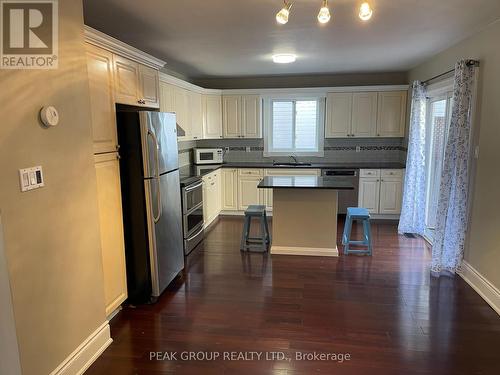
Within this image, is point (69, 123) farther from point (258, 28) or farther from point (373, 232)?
point (373, 232)

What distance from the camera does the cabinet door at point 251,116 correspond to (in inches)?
239

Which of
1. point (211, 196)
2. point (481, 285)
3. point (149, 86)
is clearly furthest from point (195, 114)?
point (481, 285)

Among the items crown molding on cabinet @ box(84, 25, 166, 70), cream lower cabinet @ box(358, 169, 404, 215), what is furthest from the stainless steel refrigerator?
cream lower cabinet @ box(358, 169, 404, 215)

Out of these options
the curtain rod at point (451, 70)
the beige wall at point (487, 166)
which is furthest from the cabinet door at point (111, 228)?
the curtain rod at point (451, 70)

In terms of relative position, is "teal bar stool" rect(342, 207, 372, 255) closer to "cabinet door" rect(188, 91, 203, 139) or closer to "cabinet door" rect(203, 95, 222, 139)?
"cabinet door" rect(188, 91, 203, 139)

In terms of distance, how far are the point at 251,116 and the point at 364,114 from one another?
6.37ft

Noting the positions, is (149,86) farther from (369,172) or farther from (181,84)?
(369,172)

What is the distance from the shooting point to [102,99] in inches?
100

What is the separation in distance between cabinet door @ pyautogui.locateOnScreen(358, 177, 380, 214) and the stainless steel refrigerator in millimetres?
3514

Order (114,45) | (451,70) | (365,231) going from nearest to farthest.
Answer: (114,45), (451,70), (365,231)

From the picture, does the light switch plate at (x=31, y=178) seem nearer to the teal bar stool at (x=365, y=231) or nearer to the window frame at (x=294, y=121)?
the teal bar stool at (x=365, y=231)

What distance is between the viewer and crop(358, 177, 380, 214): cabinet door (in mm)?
5617

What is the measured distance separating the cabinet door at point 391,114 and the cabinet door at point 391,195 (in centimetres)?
82

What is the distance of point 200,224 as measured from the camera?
15.4ft
